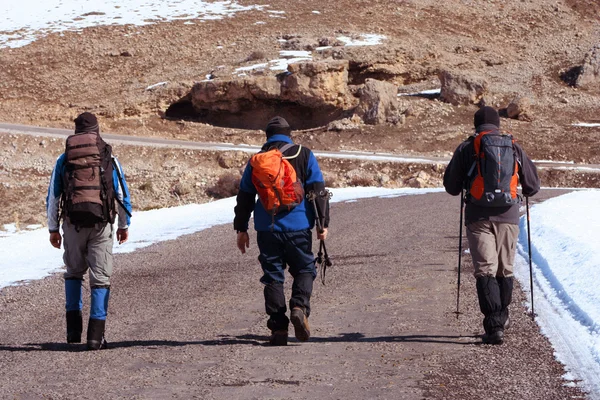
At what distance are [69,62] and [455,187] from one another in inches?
1961

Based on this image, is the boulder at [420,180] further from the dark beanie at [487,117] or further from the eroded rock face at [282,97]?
the dark beanie at [487,117]

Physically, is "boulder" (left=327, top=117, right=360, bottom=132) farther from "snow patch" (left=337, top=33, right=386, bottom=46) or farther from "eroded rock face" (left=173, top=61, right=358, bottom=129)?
"snow patch" (left=337, top=33, right=386, bottom=46)

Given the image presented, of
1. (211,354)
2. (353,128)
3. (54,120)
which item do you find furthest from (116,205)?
(54,120)

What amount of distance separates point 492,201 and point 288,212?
1.61 m

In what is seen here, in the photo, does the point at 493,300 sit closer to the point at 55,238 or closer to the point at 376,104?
Result: the point at 55,238

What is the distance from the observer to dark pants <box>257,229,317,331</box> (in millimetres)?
7395

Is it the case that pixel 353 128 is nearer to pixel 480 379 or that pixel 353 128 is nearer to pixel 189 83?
pixel 189 83

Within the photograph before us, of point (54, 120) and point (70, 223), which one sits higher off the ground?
point (70, 223)

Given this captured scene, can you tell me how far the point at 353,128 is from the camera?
4338cm

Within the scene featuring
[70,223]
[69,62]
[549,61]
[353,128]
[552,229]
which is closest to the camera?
[70,223]

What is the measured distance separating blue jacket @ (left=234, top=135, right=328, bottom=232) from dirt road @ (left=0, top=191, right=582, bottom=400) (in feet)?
3.16

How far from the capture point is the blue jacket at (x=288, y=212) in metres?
7.39

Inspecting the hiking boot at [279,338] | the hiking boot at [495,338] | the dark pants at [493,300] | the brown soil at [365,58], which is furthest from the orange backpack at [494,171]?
the brown soil at [365,58]

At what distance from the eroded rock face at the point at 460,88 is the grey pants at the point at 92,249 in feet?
130
